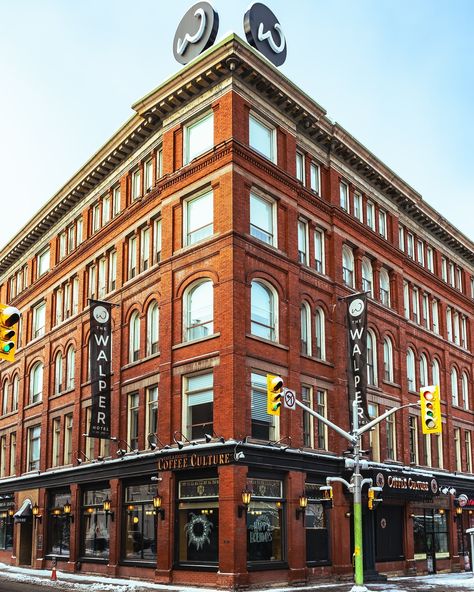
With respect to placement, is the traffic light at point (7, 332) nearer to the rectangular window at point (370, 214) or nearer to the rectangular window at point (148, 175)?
the rectangular window at point (148, 175)

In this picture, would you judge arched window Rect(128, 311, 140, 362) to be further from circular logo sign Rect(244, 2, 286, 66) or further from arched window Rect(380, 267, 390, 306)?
circular logo sign Rect(244, 2, 286, 66)

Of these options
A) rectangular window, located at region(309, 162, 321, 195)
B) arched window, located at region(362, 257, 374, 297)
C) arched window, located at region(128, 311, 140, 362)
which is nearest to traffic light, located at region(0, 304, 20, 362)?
arched window, located at region(128, 311, 140, 362)

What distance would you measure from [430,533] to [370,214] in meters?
18.0

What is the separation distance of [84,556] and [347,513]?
13333 mm

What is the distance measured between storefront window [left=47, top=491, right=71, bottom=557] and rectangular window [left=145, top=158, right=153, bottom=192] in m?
17.0

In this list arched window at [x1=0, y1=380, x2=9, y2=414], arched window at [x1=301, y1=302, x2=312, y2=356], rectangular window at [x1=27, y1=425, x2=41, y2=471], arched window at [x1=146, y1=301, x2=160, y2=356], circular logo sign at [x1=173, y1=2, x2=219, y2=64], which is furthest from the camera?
arched window at [x1=0, y1=380, x2=9, y2=414]

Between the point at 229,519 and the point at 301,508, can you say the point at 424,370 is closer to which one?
the point at 301,508

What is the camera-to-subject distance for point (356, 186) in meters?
41.2

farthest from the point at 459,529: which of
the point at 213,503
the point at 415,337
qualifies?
the point at 213,503

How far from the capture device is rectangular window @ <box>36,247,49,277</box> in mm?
50781

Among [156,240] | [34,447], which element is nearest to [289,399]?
[156,240]

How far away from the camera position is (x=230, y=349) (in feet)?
98.5

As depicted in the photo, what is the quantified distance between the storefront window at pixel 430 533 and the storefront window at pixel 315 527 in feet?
29.2

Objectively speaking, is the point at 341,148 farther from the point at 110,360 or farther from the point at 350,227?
the point at 110,360
